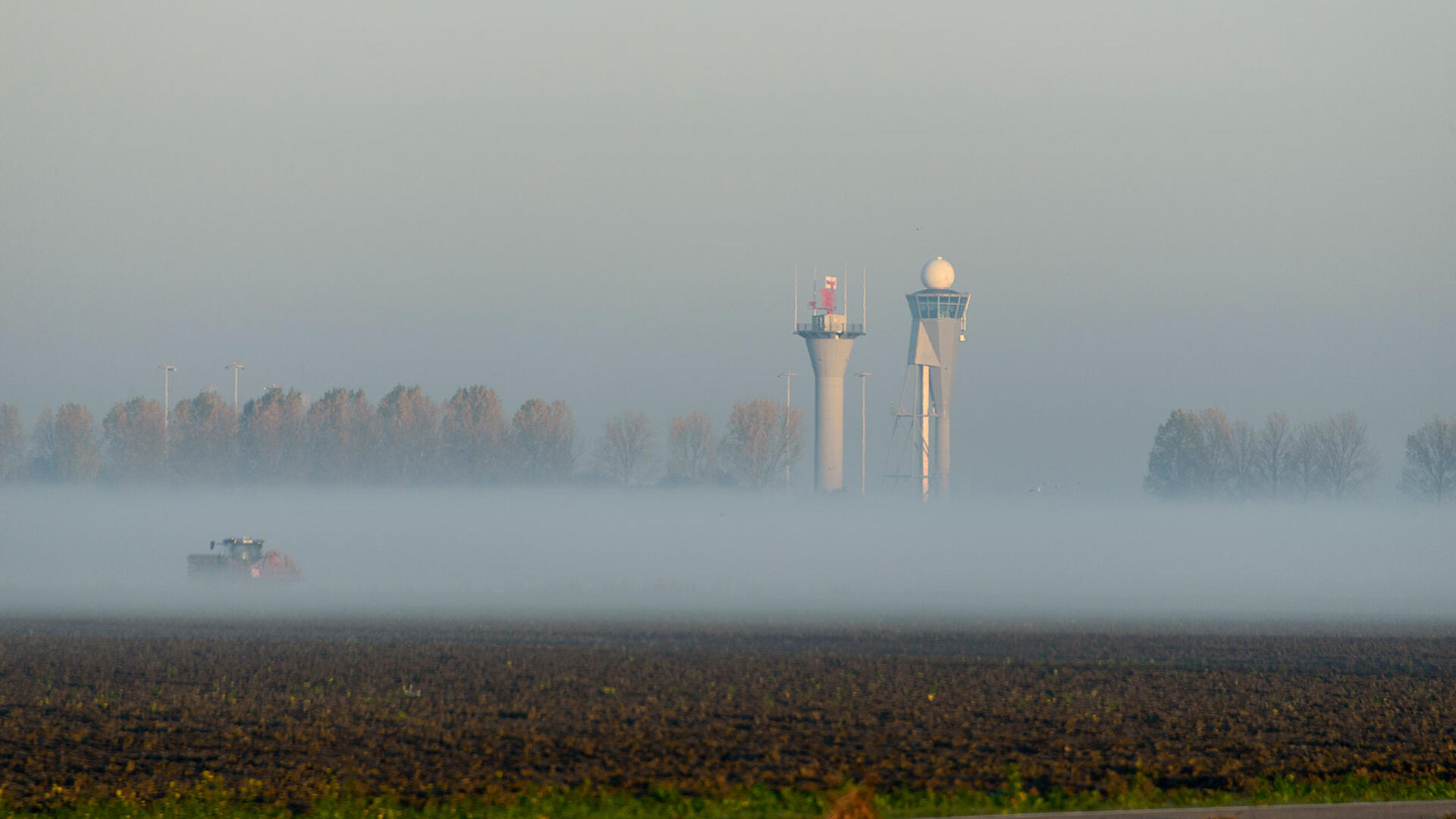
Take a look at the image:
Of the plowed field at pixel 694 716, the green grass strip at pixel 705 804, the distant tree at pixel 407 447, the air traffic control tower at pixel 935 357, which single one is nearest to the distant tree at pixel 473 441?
the distant tree at pixel 407 447

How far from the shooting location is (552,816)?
20000mm

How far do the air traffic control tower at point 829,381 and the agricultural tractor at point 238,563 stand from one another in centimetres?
8628

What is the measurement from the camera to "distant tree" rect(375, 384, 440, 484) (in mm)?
148000

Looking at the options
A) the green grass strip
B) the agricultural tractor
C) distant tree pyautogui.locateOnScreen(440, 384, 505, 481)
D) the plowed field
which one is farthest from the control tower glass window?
the green grass strip

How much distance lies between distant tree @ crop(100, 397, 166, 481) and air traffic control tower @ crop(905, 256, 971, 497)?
253 feet

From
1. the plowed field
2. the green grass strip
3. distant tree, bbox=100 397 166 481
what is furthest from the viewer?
distant tree, bbox=100 397 166 481

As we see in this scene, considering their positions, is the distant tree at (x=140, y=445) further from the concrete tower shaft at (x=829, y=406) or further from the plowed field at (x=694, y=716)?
the plowed field at (x=694, y=716)

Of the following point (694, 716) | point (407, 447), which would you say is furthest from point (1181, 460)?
point (694, 716)

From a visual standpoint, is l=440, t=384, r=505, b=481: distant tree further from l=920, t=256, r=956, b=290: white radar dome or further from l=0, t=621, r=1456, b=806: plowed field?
l=0, t=621, r=1456, b=806: plowed field

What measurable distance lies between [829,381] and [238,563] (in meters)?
92.8

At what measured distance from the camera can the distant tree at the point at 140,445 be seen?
146625 millimetres

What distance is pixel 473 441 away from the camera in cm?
14975

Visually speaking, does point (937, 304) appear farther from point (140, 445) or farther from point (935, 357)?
point (140, 445)

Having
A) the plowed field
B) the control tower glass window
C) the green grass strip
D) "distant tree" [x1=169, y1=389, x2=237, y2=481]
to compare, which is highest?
the control tower glass window
